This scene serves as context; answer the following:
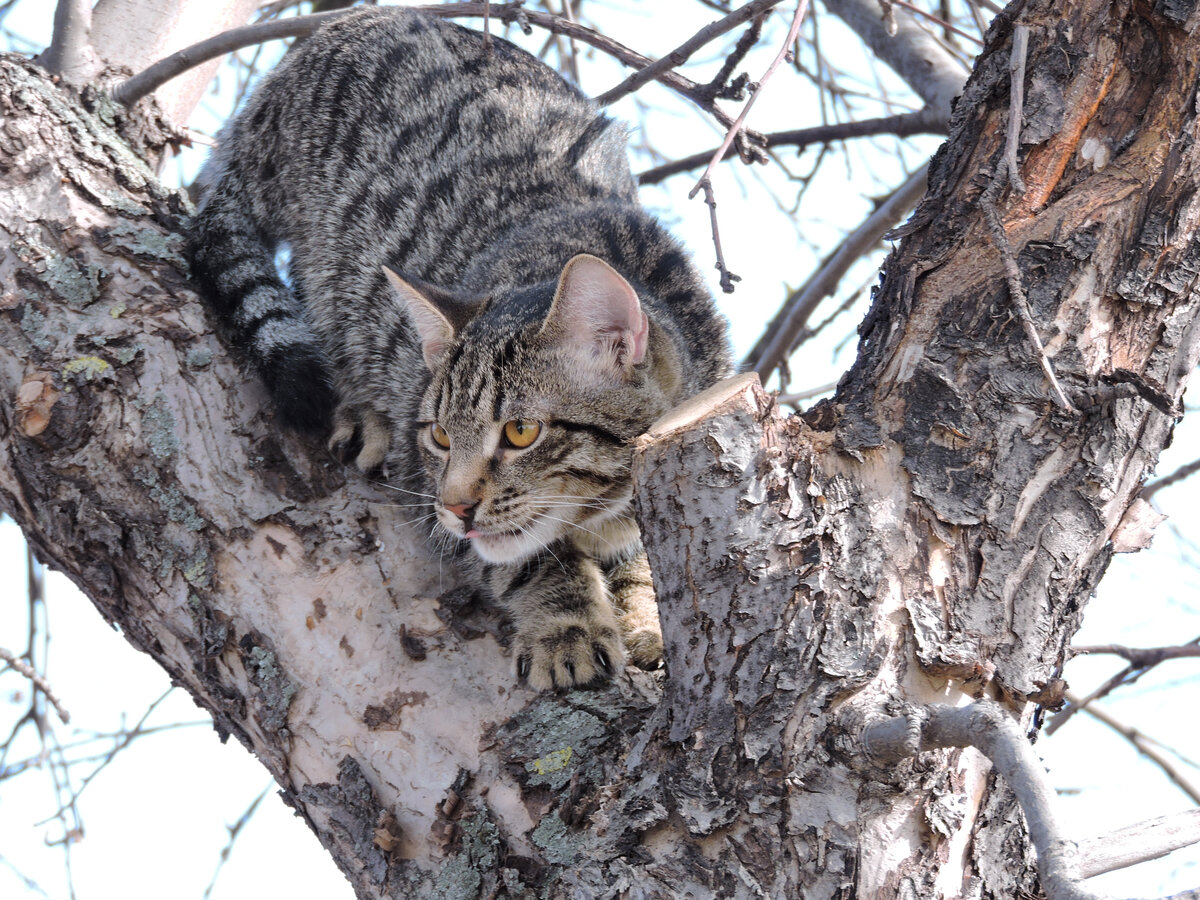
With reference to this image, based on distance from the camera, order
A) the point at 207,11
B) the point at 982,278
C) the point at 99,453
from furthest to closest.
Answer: the point at 207,11, the point at 99,453, the point at 982,278

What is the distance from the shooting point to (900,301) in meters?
1.72

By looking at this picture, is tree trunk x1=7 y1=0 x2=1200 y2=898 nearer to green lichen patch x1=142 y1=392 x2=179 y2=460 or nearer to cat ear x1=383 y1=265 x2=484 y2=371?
green lichen patch x1=142 y1=392 x2=179 y2=460

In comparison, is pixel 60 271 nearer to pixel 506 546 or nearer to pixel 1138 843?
pixel 506 546

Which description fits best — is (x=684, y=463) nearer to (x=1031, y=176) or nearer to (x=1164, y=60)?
(x=1031, y=176)

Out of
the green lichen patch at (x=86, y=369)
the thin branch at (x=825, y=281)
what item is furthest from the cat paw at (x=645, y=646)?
the green lichen patch at (x=86, y=369)

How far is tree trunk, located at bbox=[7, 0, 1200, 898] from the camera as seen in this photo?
1.46 meters

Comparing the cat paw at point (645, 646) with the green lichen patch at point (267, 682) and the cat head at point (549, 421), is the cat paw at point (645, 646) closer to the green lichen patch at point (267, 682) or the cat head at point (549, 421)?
the cat head at point (549, 421)

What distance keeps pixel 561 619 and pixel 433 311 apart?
2.92 ft

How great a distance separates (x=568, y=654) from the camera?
1987 mm

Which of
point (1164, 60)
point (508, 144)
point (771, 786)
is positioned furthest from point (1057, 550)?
point (508, 144)

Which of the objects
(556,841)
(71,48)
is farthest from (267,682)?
(71,48)

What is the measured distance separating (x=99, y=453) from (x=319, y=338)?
3.78 ft

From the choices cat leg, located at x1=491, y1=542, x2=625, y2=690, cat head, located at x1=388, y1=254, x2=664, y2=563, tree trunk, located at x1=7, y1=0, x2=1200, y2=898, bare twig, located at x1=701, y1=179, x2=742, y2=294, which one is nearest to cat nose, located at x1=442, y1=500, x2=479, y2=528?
cat head, located at x1=388, y1=254, x2=664, y2=563

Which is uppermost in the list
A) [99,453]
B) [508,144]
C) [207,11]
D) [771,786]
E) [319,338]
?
[207,11]
